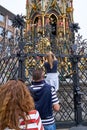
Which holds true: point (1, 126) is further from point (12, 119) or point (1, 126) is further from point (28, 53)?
point (28, 53)

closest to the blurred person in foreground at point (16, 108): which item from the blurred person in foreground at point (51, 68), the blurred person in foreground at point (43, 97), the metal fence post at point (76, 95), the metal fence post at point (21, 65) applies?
the blurred person in foreground at point (43, 97)

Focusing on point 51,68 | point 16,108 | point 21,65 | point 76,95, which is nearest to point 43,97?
point 16,108

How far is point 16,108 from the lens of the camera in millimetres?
2268

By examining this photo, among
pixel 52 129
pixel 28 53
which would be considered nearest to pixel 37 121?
pixel 52 129

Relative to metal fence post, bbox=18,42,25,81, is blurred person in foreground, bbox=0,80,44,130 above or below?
below

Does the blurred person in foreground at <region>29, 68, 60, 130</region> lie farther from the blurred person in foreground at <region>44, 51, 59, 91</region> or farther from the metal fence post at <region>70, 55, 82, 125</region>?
the metal fence post at <region>70, 55, 82, 125</region>

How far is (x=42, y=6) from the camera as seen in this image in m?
19.6

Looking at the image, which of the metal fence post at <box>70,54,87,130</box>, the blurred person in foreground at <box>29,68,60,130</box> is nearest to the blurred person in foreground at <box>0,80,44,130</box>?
the blurred person in foreground at <box>29,68,60,130</box>

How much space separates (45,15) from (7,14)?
43.3 m

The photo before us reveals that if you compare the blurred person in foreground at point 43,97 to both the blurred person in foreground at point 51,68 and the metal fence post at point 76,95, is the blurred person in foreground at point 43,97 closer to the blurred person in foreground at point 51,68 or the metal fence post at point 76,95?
the blurred person in foreground at point 51,68

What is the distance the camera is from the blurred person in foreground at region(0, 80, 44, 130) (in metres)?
2.23

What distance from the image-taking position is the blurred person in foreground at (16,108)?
2230 millimetres

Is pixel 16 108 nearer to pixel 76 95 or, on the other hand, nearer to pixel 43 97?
pixel 43 97

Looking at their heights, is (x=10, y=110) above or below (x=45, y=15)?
below
